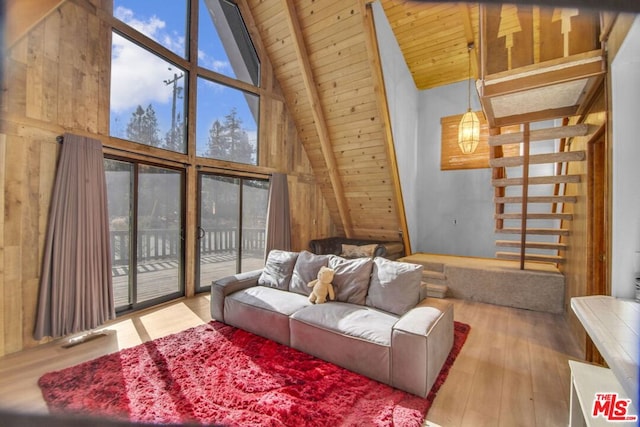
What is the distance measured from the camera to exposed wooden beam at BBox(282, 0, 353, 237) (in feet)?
11.9

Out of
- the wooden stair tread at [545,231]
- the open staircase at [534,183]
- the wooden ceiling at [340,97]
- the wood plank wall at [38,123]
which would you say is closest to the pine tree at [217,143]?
the wood plank wall at [38,123]

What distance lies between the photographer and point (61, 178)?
2480mm

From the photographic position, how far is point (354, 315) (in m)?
2.22

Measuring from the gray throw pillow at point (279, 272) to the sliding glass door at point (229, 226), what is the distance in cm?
127

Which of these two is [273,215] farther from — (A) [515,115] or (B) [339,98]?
(A) [515,115]

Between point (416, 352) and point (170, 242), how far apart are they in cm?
306

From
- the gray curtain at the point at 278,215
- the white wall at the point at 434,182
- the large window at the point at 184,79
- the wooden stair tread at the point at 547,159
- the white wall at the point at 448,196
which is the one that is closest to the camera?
the wooden stair tread at the point at 547,159

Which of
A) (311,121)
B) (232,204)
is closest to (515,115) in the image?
(311,121)

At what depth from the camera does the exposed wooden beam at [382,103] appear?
3.40 meters

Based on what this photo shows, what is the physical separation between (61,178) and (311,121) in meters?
3.25

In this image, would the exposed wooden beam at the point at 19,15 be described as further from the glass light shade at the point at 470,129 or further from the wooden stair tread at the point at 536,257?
the wooden stair tread at the point at 536,257

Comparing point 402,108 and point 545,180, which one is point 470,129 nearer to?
point 545,180

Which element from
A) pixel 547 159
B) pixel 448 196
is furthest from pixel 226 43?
pixel 448 196

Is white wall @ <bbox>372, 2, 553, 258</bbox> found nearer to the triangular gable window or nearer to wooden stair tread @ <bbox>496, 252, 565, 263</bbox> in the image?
wooden stair tread @ <bbox>496, 252, 565, 263</bbox>
